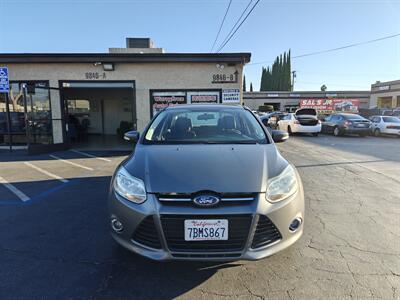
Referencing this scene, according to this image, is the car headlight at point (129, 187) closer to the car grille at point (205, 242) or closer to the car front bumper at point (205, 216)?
the car front bumper at point (205, 216)

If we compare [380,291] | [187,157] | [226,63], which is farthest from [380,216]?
[226,63]

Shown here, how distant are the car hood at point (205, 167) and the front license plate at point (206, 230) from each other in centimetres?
26

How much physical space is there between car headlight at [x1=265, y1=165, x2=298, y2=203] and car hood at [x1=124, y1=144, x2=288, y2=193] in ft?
0.18

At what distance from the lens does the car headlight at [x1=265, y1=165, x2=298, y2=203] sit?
7.71 ft

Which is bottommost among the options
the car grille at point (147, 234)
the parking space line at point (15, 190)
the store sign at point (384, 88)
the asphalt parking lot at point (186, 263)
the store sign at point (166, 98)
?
the parking space line at point (15, 190)

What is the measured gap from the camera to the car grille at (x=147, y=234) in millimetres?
2260

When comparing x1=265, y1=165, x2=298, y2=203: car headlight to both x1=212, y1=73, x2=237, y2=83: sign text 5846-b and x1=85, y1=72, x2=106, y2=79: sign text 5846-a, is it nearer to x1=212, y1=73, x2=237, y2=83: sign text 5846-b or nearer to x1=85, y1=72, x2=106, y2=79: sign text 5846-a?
x1=212, y1=73, x2=237, y2=83: sign text 5846-b

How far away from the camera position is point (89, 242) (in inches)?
129

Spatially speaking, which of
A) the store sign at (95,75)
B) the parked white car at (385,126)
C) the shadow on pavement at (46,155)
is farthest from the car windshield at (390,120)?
the store sign at (95,75)

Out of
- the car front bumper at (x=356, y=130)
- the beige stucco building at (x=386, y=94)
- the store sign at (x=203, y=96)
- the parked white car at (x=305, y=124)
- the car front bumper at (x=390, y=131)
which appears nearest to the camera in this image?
the store sign at (x=203, y=96)

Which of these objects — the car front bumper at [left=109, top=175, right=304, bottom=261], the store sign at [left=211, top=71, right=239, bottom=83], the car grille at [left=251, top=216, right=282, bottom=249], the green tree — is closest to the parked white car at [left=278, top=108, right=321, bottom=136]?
the store sign at [left=211, top=71, right=239, bottom=83]

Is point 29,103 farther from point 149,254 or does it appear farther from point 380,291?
point 380,291

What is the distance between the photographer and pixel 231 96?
1045 centimetres

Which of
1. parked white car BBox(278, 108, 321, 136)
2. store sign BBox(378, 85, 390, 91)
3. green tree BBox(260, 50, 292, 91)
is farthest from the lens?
green tree BBox(260, 50, 292, 91)
